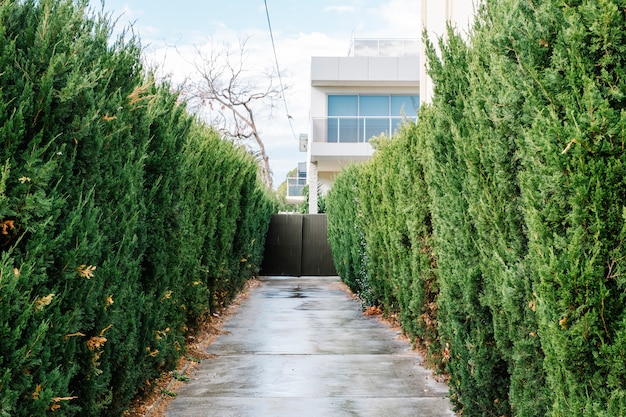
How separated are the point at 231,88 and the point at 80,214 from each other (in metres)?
29.1

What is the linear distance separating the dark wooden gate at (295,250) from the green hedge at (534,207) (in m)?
15.9

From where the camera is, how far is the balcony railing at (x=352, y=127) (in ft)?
81.9

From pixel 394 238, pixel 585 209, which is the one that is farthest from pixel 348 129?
pixel 585 209

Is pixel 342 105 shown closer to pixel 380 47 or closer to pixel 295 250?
pixel 380 47

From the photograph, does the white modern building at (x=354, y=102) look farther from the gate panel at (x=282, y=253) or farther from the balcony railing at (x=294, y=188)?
the balcony railing at (x=294, y=188)

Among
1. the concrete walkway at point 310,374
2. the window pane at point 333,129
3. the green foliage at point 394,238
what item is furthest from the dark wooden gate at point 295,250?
the concrete walkway at point 310,374

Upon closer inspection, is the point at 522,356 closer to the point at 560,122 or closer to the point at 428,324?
the point at 560,122

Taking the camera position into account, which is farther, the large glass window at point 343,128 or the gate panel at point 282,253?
the large glass window at point 343,128

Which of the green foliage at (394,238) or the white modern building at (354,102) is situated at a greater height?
the white modern building at (354,102)

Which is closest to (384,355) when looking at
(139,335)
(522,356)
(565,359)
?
(139,335)

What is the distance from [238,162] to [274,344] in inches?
147

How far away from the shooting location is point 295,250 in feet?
70.8

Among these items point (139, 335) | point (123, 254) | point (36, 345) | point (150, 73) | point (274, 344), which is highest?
point (150, 73)

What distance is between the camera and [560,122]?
278 cm
